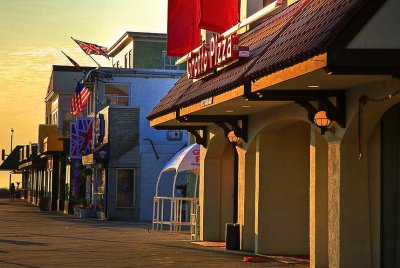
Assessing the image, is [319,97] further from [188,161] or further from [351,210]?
[188,161]

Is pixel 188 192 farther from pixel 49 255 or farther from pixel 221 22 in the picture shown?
pixel 49 255

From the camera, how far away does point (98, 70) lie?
4953 centimetres

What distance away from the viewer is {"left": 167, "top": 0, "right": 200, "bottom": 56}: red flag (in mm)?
30022

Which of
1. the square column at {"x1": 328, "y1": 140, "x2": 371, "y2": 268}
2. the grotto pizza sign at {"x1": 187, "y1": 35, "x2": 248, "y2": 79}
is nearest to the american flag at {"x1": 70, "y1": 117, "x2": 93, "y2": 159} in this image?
the grotto pizza sign at {"x1": 187, "y1": 35, "x2": 248, "y2": 79}

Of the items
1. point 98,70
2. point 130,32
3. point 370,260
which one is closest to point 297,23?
point 370,260

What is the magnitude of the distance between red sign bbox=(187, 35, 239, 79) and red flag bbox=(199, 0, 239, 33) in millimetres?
1654

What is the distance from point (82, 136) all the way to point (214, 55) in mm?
28598

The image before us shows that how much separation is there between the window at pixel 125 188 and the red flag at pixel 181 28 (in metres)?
16.1

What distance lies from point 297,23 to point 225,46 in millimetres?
3729

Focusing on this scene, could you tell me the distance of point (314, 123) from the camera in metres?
18.6

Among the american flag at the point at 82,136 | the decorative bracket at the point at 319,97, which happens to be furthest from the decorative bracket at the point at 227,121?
the american flag at the point at 82,136

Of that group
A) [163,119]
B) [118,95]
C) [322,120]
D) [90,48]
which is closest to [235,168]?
[163,119]

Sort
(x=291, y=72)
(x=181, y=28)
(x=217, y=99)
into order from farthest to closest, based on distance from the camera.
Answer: (x=181, y=28) → (x=217, y=99) → (x=291, y=72)

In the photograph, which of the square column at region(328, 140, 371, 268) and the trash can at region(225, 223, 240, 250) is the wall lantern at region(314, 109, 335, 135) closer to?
the square column at region(328, 140, 371, 268)
